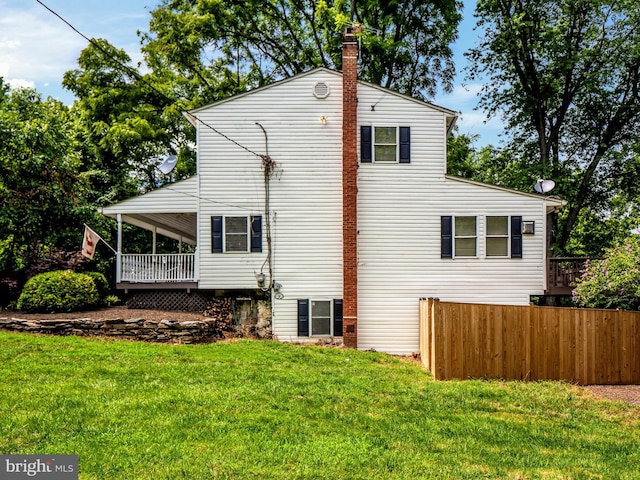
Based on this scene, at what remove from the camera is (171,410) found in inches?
286

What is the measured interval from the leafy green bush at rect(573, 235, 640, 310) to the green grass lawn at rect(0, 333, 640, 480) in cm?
271

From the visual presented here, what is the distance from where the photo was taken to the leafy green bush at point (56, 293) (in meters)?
14.5

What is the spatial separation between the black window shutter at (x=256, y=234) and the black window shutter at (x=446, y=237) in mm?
5147

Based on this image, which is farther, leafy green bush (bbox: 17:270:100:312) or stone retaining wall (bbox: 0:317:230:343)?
→ leafy green bush (bbox: 17:270:100:312)

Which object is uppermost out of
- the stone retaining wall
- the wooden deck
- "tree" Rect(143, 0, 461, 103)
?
"tree" Rect(143, 0, 461, 103)

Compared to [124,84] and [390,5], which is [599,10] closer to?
[390,5]

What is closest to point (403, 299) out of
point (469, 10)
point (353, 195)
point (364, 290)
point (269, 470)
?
point (364, 290)

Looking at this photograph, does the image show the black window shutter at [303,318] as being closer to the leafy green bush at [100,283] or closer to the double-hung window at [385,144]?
the double-hung window at [385,144]

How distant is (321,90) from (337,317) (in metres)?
6.53

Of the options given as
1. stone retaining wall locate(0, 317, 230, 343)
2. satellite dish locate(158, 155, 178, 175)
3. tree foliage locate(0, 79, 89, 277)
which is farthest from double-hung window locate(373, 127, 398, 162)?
tree foliage locate(0, 79, 89, 277)

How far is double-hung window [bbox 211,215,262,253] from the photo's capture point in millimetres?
15898

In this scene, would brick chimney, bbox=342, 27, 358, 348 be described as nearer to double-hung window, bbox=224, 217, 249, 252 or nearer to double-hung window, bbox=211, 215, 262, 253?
double-hung window, bbox=211, 215, 262, 253

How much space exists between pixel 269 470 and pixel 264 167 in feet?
37.8

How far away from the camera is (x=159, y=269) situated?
16094mm
